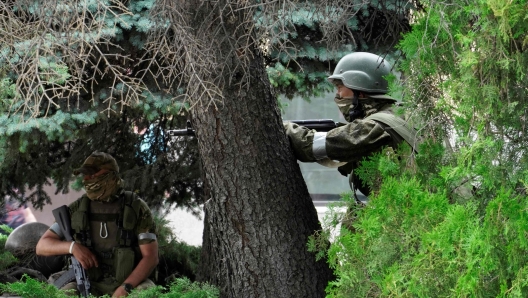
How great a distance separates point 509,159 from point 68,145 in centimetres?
553

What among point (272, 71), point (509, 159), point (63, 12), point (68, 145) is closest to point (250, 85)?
point (63, 12)

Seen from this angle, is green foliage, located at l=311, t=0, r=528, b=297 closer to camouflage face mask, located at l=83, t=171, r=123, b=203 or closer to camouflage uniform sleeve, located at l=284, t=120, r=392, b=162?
camouflage uniform sleeve, located at l=284, t=120, r=392, b=162

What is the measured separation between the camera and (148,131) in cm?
756

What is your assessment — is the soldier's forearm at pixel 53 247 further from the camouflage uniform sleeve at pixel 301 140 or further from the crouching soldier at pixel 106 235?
the camouflage uniform sleeve at pixel 301 140

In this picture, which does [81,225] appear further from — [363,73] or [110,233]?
[363,73]

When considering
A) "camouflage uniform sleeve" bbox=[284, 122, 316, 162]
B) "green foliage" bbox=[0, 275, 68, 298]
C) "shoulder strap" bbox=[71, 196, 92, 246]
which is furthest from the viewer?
"shoulder strap" bbox=[71, 196, 92, 246]

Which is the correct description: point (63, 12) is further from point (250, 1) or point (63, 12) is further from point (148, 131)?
point (148, 131)

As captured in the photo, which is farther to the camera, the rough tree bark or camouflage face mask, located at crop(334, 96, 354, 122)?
camouflage face mask, located at crop(334, 96, 354, 122)

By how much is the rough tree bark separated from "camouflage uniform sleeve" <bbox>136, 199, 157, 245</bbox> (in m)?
1.49

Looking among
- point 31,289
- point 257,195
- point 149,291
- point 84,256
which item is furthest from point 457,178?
point 84,256

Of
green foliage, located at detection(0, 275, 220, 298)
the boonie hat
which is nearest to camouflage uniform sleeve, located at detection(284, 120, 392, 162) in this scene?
green foliage, located at detection(0, 275, 220, 298)

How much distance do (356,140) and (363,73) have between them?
68cm

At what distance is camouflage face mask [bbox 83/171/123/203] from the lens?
6273 millimetres

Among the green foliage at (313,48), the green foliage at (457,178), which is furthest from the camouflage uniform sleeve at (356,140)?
the green foliage at (313,48)
